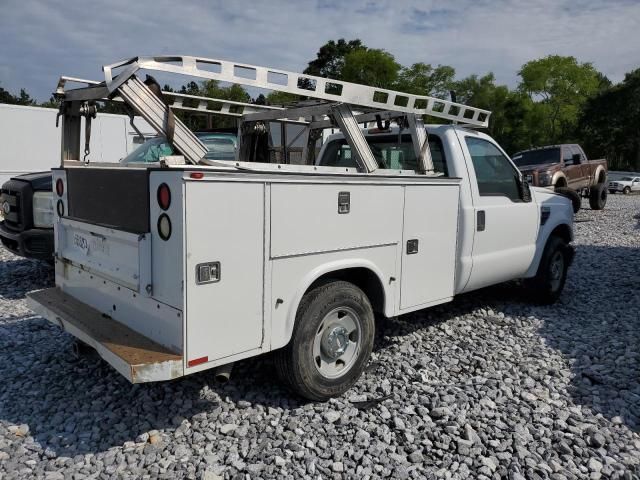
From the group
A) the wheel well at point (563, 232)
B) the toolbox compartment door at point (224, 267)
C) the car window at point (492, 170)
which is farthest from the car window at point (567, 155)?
the toolbox compartment door at point (224, 267)

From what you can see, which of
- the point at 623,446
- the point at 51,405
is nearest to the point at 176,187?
A: the point at 51,405

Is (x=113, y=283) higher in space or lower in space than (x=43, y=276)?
higher

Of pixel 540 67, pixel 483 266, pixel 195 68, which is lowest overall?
pixel 483 266

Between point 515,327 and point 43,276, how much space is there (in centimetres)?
621

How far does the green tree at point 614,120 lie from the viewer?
4750 centimetres

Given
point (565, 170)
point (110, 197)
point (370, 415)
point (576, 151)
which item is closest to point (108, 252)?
point (110, 197)

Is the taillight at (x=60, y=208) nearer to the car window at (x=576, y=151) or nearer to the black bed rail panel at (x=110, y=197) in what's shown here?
the black bed rail panel at (x=110, y=197)

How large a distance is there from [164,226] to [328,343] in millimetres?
1459

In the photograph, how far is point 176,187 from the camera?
2844 mm

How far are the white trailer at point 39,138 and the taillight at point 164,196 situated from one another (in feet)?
44.0

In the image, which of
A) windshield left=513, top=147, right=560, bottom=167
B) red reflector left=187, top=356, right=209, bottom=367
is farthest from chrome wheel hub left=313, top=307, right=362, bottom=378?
windshield left=513, top=147, right=560, bottom=167

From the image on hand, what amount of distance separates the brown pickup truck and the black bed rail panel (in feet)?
39.8

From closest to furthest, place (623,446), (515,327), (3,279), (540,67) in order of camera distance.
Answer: (623,446), (515,327), (3,279), (540,67)

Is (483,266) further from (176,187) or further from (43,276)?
(43,276)
